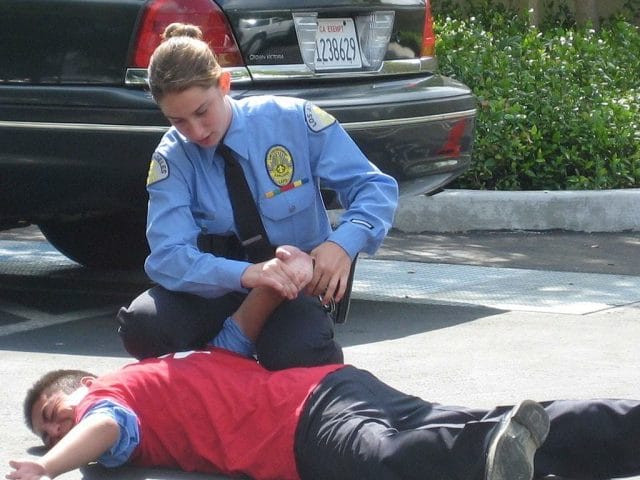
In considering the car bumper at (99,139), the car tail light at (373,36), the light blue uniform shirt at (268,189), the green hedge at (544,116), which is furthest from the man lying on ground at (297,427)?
the green hedge at (544,116)

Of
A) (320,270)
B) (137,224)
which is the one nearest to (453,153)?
(137,224)

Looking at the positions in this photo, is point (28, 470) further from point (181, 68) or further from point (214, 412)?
point (181, 68)

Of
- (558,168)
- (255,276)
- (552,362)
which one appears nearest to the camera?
(255,276)

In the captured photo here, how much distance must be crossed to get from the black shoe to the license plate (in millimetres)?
2700

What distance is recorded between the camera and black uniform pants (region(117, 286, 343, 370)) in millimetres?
3936

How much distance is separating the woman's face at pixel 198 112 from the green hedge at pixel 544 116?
4.78m

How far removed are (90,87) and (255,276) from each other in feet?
6.08

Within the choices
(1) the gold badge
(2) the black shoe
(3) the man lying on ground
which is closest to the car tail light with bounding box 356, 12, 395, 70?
(1) the gold badge

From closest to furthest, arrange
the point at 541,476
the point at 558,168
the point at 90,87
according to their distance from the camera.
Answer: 1. the point at 541,476
2. the point at 90,87
3. the point at 558,168

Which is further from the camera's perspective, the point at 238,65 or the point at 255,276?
the point at 238,65

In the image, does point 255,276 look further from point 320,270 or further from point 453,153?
point 453,153

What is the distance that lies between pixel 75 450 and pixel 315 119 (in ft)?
4.37

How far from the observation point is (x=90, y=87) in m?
5.37

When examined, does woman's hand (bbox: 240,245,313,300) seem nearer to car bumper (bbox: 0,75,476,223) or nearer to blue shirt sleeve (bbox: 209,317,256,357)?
blue shirt sleeve (bbox: 209,317,256,357)
